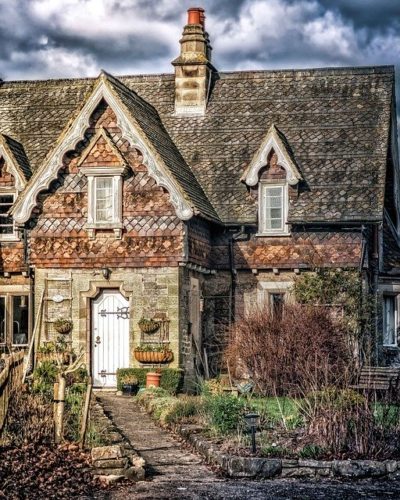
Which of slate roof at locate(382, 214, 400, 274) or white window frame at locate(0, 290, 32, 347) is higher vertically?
slate roof at locate(382, 214, 400, 274)

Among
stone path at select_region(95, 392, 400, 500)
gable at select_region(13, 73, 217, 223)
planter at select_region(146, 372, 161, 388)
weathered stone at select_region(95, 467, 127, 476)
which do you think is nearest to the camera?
stone path at select_region(95, 392, 400, 500)

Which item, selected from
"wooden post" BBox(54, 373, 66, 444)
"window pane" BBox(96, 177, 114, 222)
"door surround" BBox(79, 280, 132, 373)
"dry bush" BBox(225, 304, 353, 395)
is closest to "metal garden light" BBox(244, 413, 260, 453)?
"wooden post" BBox(54, 373, 66, 444)

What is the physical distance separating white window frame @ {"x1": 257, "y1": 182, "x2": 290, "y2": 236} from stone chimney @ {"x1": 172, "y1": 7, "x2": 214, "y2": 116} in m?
4.41

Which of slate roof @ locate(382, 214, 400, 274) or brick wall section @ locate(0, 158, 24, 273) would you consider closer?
brick wall section @ locate(0, 158, 24, 273)

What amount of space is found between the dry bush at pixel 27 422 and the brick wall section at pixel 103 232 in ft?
35.3

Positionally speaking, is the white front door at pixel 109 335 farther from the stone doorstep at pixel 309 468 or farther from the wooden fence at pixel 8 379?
the stone doorstep at pixel 309 468

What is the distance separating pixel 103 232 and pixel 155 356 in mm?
3656

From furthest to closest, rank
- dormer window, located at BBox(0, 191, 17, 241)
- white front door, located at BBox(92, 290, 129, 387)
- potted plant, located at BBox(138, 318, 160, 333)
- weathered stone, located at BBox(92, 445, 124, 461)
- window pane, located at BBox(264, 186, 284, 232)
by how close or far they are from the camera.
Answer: dormer window, located at BBox(0, 191, 17, 241), window pane, located at BBox(264, 186, 284, 232), white front door, located at BBox(92, 290, 129, 387), potted plant, located at BBox(138, 318, 160, 333), weathered stone, located at BBox(92, 445, 124, 461)

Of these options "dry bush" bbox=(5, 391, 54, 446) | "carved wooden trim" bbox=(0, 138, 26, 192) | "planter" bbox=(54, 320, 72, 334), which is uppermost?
"carved wooden trim" bbox=(0, 138, 26, 192)

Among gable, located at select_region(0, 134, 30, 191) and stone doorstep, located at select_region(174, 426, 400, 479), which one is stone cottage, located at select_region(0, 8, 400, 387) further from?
stone doorstep, located at select_region(174, 426, 400, 479)

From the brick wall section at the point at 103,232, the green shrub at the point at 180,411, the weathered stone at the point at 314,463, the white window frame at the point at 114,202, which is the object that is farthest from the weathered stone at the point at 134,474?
the white window frame at the point at 114,202

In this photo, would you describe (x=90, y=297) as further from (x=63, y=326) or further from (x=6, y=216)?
(x=6, y=216)

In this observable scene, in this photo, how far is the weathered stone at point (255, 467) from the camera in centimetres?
1634

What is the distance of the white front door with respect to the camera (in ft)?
98.2
